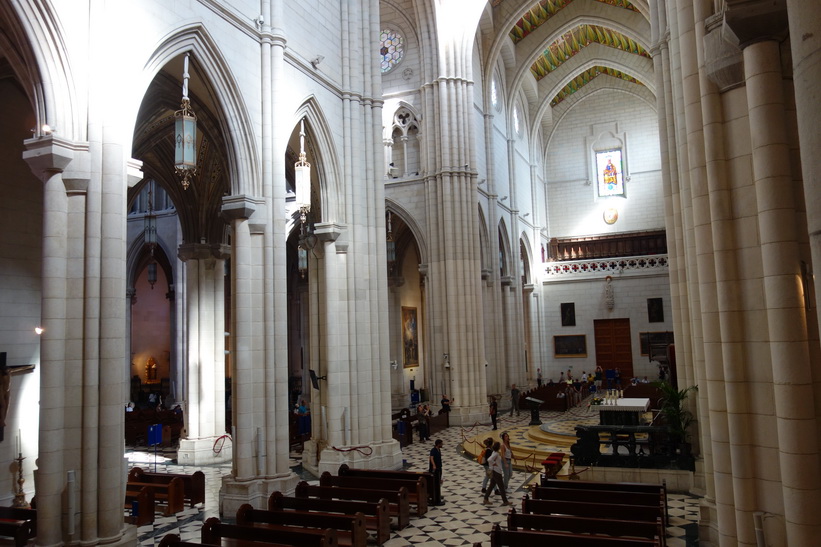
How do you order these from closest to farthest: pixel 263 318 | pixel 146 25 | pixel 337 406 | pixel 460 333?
pixel 146 25 < pixel 263 318 < pixel 337 406 < pixel 460 333

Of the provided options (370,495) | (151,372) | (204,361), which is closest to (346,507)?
(370,495)

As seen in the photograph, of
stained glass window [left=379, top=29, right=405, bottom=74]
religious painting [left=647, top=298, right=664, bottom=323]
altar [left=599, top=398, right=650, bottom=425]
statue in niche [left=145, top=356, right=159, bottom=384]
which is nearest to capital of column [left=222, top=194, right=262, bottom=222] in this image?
altar [left=599, top=398, right=650, bottom=425]

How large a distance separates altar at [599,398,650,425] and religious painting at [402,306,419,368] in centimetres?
1537

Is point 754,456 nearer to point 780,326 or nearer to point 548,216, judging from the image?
point 780,326

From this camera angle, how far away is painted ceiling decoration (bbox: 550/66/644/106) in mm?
37844

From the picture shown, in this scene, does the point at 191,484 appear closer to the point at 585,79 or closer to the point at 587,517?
the point at 587,517

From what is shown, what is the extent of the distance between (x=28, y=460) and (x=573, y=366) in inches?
1170

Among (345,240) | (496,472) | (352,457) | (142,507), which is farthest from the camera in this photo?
(345,240)

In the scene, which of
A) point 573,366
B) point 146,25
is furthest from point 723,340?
point 573,366

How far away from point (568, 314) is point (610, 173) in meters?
9.47

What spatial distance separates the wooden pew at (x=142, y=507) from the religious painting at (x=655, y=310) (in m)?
29.9

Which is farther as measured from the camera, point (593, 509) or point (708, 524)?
point (593, 509)

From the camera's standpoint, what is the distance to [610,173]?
3931 cm

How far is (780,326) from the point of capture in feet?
15.9
